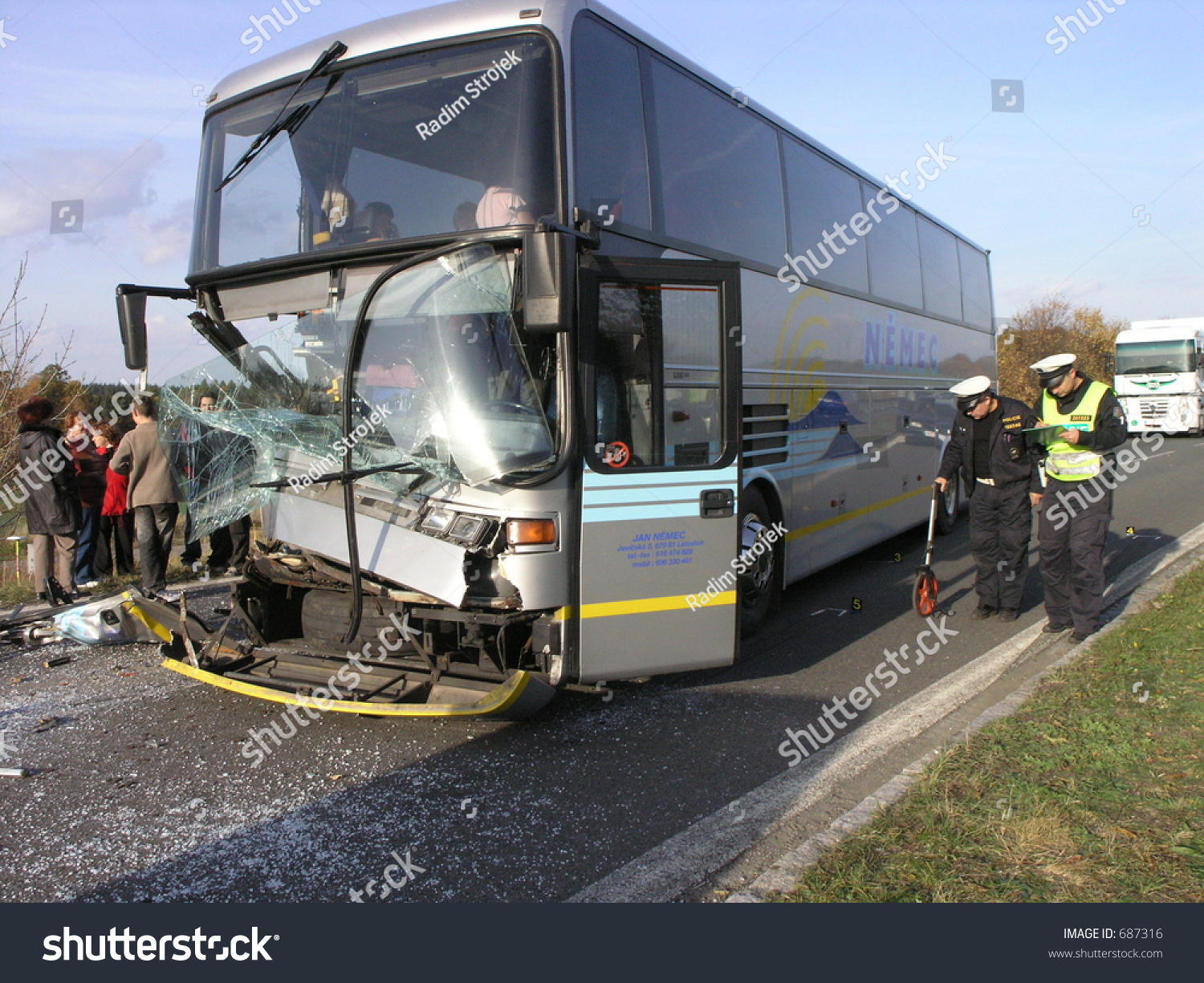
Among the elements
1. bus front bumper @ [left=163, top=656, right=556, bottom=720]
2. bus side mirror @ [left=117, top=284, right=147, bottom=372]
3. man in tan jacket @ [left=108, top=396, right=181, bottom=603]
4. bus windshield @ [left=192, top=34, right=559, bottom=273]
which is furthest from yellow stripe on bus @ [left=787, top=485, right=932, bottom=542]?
man in tan jacket @ [left=108, top=396, right=181, bottom=603]

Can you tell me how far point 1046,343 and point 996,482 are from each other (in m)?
36.7

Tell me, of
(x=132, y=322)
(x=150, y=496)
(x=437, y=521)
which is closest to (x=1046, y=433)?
→ (x=437, y=521)

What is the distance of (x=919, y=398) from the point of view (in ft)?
36.2

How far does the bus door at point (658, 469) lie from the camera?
5.05 metres

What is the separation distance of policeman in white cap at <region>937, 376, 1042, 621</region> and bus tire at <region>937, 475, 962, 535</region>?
3439mm

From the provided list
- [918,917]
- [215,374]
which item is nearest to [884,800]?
[918,917]

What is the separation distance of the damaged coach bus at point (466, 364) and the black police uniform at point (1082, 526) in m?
2.75

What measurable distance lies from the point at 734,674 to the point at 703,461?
1622 mm

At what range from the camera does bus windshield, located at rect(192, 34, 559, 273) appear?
493cm

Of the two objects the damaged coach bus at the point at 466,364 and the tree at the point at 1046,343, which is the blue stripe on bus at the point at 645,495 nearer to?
the damaged coach bus at the point at 466,364

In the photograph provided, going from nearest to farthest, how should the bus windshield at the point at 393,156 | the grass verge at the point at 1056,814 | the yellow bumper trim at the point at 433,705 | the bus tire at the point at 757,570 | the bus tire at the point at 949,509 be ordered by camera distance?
the grass verge at the point at 1056,814
the yellow bumper trim at the point at 433,705
the bus windshield at the point at 393,156
the bus tire at the point at 757,570
the bus tire at the point at 949,509

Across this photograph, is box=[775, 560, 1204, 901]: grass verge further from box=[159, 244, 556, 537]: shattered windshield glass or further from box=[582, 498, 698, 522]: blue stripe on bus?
box=[159, 244, 556, 537]: shattered windshield glass

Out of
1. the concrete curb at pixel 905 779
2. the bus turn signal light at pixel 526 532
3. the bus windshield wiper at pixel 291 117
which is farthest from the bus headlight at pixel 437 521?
the bus windshield wiper at pixel 291 117

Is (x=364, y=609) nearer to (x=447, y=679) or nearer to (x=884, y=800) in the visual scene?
(x=447, y=679)
